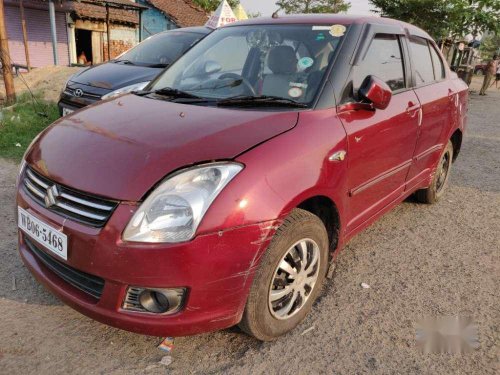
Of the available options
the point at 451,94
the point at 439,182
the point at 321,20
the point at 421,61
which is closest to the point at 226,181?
the point at 321,20

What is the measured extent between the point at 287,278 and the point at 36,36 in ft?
61.9

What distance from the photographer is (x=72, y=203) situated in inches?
77.6

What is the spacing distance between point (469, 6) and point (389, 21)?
17022 mm

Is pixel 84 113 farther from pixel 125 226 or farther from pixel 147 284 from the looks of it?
pixel 147 284

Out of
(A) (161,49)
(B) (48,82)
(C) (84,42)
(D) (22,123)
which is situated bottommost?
(C) (84,42)

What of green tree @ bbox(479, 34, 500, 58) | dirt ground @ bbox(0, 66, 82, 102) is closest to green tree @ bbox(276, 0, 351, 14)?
green tree @ bbox(479, 34, 500, 58)

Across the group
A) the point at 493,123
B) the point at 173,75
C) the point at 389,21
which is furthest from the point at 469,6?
the point at 173,75

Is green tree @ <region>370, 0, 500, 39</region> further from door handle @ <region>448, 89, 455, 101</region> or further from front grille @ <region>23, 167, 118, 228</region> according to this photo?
front grille @ <region>23, 167, 118, 228</region>

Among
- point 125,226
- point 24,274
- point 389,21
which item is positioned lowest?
point 24,274

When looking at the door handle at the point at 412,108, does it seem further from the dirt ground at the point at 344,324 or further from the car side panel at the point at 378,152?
the dirt ground at the point at 344,324

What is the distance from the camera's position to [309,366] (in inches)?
84.9

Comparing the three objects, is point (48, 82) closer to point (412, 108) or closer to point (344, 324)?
point (412, 108)

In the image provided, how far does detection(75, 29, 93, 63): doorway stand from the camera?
1970 centimetres

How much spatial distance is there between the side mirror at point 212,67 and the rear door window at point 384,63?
3.31 ft
